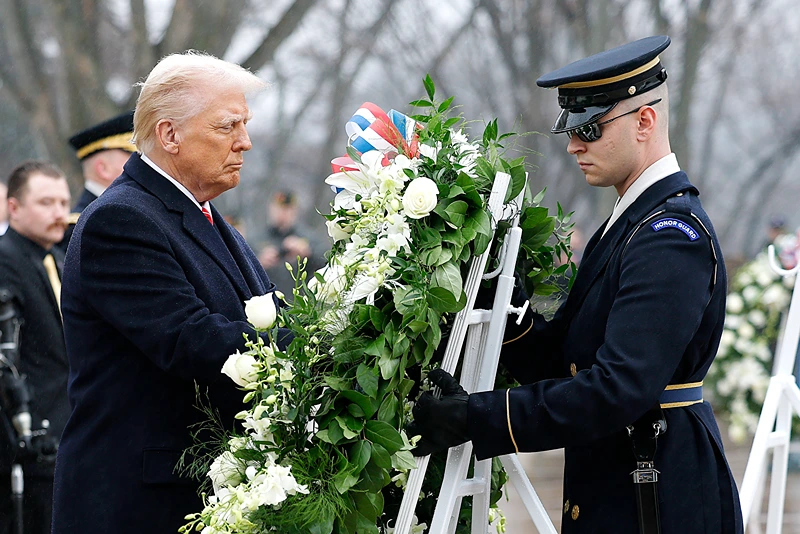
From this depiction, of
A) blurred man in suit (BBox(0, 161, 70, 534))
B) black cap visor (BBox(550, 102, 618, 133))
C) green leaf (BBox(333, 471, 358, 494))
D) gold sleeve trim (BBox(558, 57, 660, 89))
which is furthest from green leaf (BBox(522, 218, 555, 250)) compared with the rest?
blurred man in suit (BBox(0, 161, 70, 534))

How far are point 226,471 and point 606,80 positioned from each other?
1.35 m

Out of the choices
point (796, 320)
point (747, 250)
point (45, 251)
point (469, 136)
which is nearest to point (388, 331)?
point (469, 136)

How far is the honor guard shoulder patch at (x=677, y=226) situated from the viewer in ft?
8.45

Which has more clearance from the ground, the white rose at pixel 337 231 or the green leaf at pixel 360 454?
the white rose at pixel 337 231

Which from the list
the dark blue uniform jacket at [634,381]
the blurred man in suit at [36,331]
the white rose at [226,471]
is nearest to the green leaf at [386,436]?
the dark blue uniform jacket at [634,381]

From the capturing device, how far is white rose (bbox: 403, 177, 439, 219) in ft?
8.41

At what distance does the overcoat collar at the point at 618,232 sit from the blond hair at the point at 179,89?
1.08 meters

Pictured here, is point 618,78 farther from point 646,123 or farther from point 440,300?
point 440,300

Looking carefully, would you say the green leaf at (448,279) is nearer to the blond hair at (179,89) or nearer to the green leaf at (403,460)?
the green leaf at (403,460)

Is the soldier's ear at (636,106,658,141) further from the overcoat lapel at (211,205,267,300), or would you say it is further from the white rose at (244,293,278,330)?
the overcoat lapel at (211,205,267,300)

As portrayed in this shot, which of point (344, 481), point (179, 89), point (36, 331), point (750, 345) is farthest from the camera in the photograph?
point (750, 345)

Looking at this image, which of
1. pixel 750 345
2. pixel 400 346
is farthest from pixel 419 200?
pixel 750 345

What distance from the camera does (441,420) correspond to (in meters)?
2.59

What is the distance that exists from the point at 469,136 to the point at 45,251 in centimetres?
260
